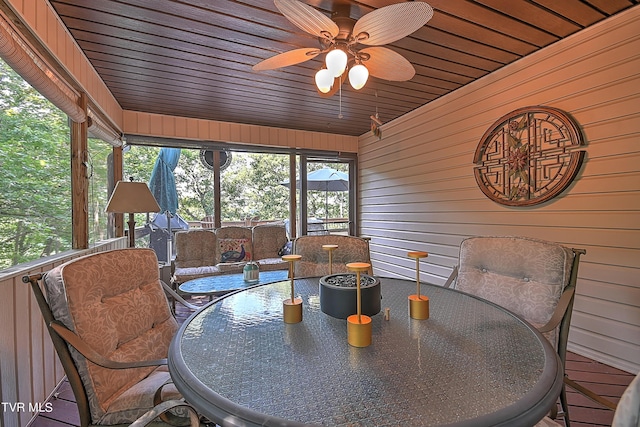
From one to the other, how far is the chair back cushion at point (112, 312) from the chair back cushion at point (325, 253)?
103cm

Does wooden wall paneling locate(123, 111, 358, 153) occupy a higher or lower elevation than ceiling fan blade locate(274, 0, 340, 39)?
higher

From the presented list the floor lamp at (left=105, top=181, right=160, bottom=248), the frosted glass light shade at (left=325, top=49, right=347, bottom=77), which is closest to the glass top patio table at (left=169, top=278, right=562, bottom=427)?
the frosted glass light shade at (left=325, top=49, right=347, bottom=77)

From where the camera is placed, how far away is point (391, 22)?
153 cm

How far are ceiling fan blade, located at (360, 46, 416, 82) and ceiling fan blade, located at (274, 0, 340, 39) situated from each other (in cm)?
32

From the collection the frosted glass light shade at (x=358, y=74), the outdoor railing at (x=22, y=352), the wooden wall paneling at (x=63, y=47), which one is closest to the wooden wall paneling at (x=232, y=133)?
the wooden wall paneling at (x=63, y=47)

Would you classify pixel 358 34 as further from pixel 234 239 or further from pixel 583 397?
pixel 234 239

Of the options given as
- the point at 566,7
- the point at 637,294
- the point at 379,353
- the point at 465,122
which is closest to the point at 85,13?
the point at 379,353

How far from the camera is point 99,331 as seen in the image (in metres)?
1.17

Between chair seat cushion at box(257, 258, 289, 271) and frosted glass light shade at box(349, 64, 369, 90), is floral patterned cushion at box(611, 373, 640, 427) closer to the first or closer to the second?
frosted glass light shade at box(349, 64, 369, 90)

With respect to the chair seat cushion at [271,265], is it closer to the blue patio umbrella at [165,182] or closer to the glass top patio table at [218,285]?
the glass top patio table at [218,285]

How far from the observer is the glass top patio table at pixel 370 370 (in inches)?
27.0

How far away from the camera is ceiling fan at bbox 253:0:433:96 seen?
4.74ft

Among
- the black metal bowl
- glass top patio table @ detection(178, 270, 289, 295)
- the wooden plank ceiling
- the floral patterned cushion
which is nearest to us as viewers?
the floral patterned cushion

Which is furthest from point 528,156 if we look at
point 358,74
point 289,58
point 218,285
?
point 218,285
